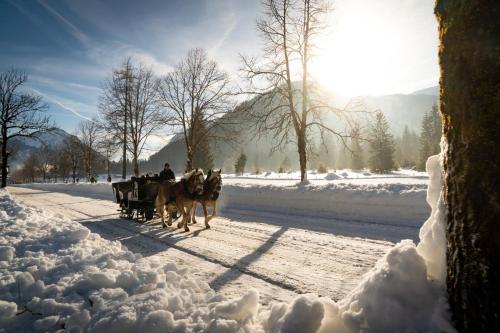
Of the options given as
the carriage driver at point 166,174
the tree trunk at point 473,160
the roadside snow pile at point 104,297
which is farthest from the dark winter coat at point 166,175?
the tree trunk at point 473,160

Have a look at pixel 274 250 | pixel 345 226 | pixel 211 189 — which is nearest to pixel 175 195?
pixel 211 189

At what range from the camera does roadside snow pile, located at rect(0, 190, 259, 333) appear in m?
2.82

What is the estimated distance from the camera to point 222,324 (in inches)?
109

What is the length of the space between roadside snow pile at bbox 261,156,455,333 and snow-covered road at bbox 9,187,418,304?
5.42 feet

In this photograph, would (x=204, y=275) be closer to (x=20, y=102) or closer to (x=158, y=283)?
(x=158, y=283)

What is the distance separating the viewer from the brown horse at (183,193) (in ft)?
32.8

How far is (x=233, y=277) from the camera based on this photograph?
5.09 meters

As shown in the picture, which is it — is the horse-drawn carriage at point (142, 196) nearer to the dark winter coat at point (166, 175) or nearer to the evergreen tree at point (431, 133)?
the dark winter coat at point (166, 175)

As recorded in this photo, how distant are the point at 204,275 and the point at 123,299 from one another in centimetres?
199

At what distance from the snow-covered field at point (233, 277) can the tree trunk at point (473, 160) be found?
28 cm

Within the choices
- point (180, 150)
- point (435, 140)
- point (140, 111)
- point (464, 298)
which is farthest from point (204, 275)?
point (180, 150)

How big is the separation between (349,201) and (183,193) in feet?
21.4

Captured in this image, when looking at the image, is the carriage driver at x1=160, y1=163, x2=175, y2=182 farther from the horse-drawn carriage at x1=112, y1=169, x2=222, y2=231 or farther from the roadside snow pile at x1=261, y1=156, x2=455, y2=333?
the roadside snow pile at x1=261, y1=156, x2=455, y2=333

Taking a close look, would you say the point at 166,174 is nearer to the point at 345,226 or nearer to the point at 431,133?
the point at 345,226
